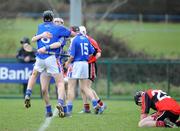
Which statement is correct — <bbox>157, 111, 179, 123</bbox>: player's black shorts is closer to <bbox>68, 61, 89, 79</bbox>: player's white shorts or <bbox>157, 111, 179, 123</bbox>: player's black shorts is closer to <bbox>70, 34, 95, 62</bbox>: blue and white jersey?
<bbox>68, 61, 89, 79</bbox>: player's white shorts

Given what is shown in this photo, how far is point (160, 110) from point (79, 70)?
3.64m

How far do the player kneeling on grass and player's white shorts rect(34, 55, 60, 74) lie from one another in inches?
95.2

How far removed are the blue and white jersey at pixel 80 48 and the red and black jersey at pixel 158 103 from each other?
3.43 meters

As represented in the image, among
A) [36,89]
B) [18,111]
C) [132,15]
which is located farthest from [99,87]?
[132,15]

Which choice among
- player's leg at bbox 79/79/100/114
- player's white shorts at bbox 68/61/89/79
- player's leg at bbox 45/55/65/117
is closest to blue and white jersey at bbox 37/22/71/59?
player's leg at bbox 45/55/65/117

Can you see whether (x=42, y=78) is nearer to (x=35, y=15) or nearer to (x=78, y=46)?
(x=78, y=46)

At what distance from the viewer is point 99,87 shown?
93.9 ft

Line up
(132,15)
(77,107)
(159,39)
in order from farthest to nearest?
(132,15)
(159,39)
(77,107)

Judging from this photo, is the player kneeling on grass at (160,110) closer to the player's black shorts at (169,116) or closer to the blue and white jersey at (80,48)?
the player's black shorts at (169,116)

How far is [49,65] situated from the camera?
17.2 m

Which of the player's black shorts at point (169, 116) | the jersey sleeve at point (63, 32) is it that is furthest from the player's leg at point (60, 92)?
the player's black shorts at point (169, 116)

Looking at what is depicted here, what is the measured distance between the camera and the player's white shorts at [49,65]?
17172 mm

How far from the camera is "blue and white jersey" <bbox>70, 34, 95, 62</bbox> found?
18672mm

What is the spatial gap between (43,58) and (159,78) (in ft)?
39.5
